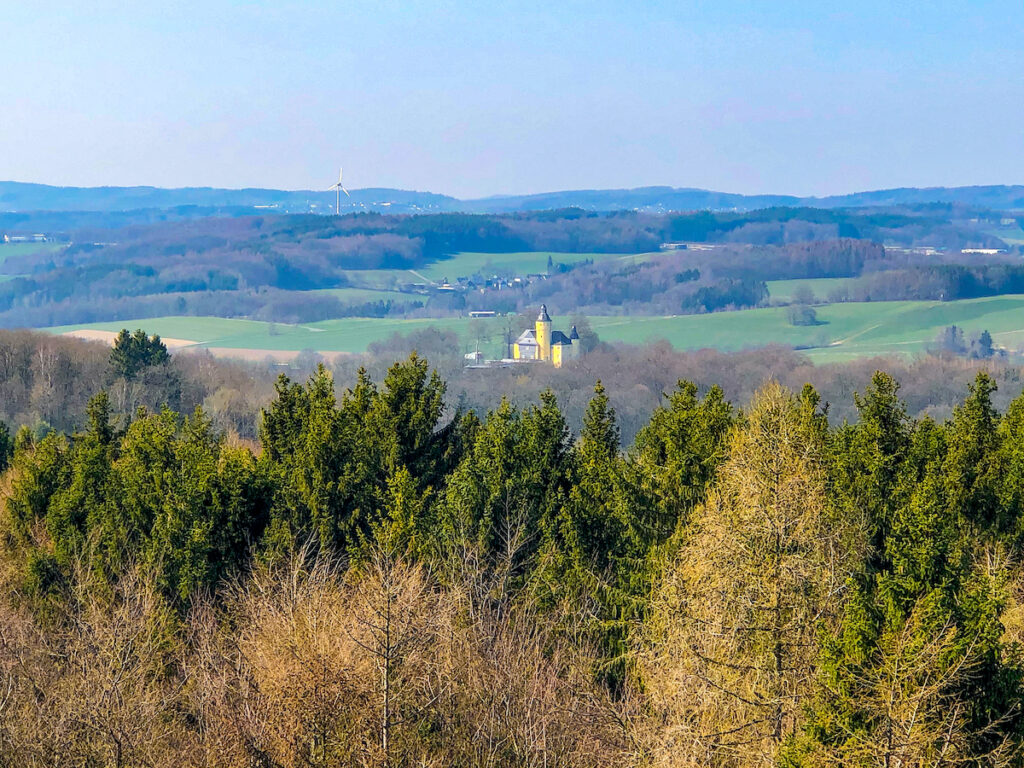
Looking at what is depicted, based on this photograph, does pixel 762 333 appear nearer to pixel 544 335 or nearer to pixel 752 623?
pixel 544 335

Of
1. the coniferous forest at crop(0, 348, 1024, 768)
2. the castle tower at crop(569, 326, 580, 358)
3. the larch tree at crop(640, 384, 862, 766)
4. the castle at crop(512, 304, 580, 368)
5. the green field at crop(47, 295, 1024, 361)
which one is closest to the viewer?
the coniferous forest at crop(0, 348, 1024, 768)

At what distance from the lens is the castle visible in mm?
169375

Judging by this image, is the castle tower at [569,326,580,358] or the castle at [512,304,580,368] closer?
the castle tower at [569,326,580,358]

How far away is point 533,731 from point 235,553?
1185 centimetres

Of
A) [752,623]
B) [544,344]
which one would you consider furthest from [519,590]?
[544,344]

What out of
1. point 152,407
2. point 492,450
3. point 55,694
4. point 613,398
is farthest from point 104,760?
point 613,398

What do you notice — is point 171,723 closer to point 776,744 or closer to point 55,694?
point 55,694

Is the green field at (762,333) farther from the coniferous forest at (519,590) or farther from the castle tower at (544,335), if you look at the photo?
the coniferous forest at (519,590)

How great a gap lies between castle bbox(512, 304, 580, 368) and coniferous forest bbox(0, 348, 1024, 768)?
130420mm

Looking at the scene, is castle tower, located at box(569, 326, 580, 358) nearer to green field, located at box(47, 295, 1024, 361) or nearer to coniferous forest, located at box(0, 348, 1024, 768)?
green field, located at box(47, 295, 1024, 361)

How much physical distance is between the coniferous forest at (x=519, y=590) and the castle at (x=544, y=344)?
130 metres

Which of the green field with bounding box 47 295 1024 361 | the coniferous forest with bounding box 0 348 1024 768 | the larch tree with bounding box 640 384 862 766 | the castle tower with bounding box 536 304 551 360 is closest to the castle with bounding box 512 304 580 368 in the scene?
the castle tower with bounding box 536 304 551 360

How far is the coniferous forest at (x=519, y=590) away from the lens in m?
17.9

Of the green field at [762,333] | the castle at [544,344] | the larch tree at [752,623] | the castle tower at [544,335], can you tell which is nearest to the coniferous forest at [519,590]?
the larch tree at [752,623]
